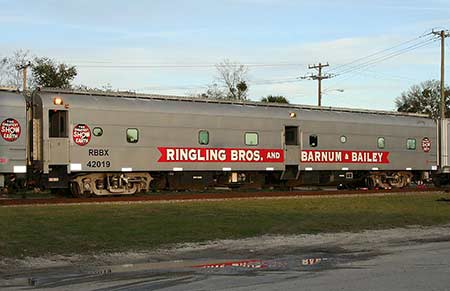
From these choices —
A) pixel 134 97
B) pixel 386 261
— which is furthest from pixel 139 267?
pixel 134 97

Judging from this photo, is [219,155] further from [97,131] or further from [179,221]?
[179,221]

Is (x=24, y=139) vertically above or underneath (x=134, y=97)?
underneath

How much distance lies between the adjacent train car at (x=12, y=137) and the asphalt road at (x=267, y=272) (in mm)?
11048

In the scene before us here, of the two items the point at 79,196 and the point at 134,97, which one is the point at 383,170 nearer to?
the point at 134,97

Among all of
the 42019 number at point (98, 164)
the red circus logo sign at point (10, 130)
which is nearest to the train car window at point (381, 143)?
the 42019 number at point (98, 164)

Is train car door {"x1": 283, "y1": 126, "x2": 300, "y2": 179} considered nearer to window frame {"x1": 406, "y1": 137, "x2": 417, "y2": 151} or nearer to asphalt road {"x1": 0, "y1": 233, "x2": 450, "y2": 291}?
window frame {"x1": 406, "y1": 137, "x2": 417, "y2": 151}

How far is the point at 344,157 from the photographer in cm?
2966

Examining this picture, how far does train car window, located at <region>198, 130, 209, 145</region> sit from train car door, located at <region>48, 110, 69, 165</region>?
5489 millimetres

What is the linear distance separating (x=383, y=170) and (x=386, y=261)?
21.0m

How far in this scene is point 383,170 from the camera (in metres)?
31.4

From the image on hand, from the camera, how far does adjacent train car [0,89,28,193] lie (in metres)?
21.1

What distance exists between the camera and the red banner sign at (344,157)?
93.4ft

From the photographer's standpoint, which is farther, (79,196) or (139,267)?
(79,196)

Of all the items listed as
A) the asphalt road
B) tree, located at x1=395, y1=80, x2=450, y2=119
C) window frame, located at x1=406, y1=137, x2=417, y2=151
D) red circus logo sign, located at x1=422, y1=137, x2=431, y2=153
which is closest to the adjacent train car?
the asphalt road
